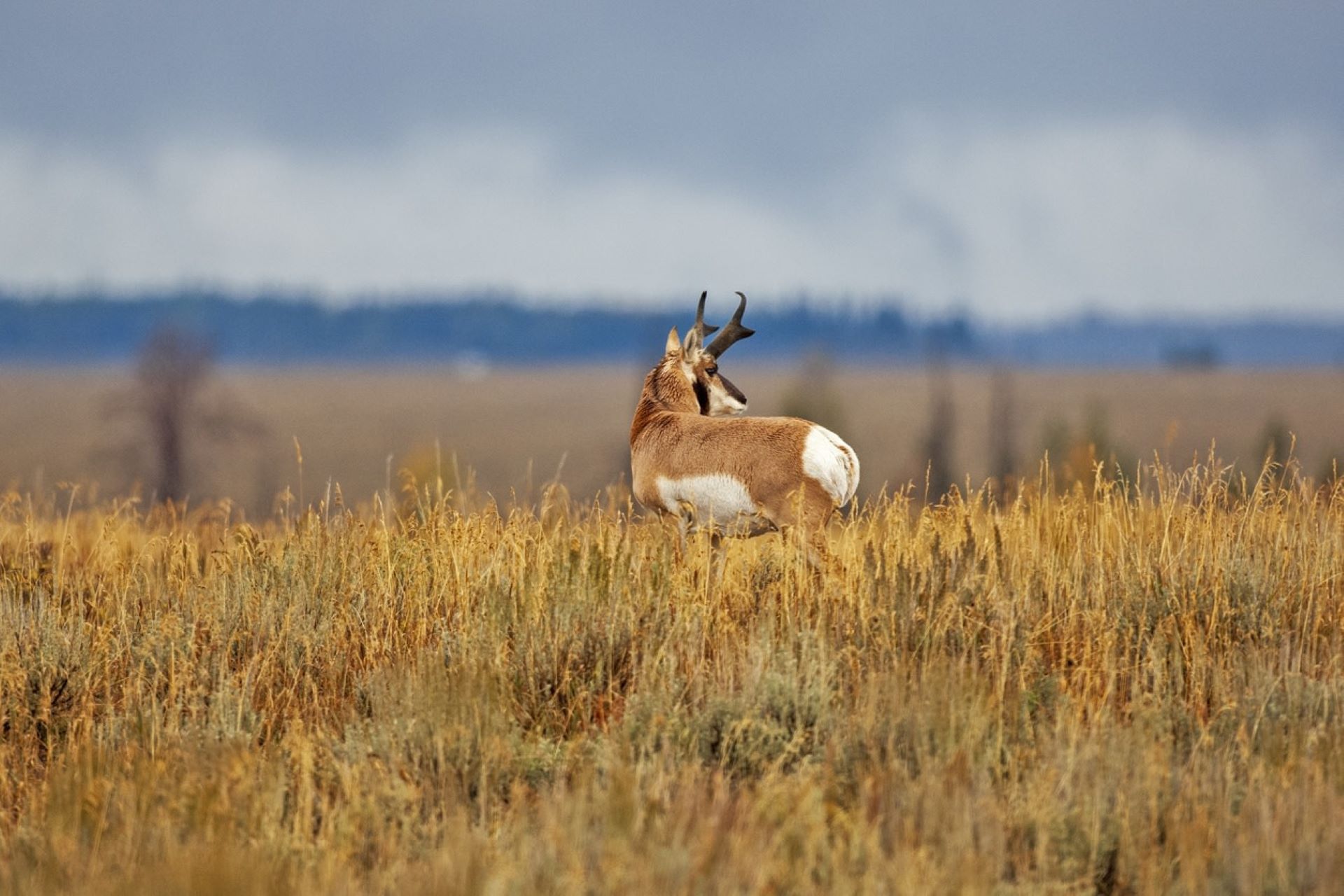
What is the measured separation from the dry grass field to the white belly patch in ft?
0.53

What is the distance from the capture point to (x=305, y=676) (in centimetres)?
592

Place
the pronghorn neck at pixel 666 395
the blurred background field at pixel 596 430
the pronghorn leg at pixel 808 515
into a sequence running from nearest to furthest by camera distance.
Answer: the pronghorn leg at pixel 808 515 < the pronghorn neck at pixel 666 395 < the blurred background field at pixel 596 430

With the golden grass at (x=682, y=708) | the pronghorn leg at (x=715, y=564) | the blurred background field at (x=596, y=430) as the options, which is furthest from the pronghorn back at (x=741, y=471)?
the blurred background field at (x=596, y=430)

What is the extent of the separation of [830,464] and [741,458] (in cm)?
54

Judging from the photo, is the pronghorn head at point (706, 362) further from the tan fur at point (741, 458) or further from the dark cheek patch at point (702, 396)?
the tan fur at point (741, 458)

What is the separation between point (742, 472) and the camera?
25.8 feet

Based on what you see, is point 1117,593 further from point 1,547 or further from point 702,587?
point 1,547

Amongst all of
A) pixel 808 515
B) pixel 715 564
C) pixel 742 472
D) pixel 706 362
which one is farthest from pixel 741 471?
pixel 706 362

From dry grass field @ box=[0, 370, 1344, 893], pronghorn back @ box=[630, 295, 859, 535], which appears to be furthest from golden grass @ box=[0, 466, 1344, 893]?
pronghorn back @ box=[630, 295, 859, 535]

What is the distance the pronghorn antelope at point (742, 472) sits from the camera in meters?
7.70

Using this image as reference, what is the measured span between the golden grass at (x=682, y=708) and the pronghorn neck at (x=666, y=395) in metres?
1.61

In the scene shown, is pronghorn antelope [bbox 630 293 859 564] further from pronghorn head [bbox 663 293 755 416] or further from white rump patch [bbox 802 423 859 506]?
pronghorn head [bbox 663 293 755 416]

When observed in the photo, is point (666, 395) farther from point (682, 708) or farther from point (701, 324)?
point (682, 708)

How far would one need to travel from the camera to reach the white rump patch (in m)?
7.66
